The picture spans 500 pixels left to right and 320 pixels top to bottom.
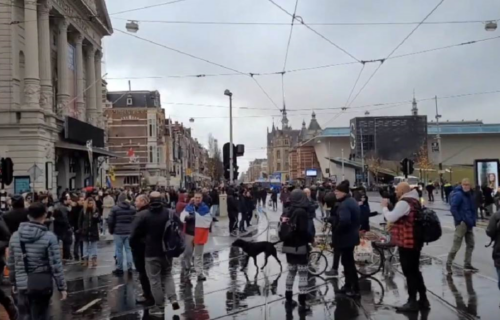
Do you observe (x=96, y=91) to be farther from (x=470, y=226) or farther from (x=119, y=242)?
(x=470, y=226)

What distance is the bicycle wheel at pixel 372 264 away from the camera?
1258 centimetres

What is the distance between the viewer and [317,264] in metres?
14.1

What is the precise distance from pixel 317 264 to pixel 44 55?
3113 centimetres

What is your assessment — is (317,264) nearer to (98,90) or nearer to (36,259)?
(36,259)

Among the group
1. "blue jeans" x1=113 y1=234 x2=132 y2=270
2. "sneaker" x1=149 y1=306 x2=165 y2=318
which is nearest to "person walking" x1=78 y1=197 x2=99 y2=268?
"blue jeans" x1=113 y1=234 x2=132 y2=270

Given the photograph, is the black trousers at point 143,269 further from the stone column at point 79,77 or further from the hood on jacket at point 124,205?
the stone column at point 79,77

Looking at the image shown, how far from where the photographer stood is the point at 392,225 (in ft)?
30.8

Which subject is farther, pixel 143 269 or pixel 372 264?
pixel 372 264

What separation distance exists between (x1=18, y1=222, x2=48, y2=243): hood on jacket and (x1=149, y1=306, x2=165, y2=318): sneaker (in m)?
3.07

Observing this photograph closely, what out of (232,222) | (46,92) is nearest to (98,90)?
(46,92)

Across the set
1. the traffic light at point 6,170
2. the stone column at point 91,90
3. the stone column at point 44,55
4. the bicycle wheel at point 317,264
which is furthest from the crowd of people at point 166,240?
the stone column at point 91,90

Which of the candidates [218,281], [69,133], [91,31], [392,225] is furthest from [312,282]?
[91,31]

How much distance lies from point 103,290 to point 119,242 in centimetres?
227

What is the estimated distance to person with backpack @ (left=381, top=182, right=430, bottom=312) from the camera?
9.04 metres
